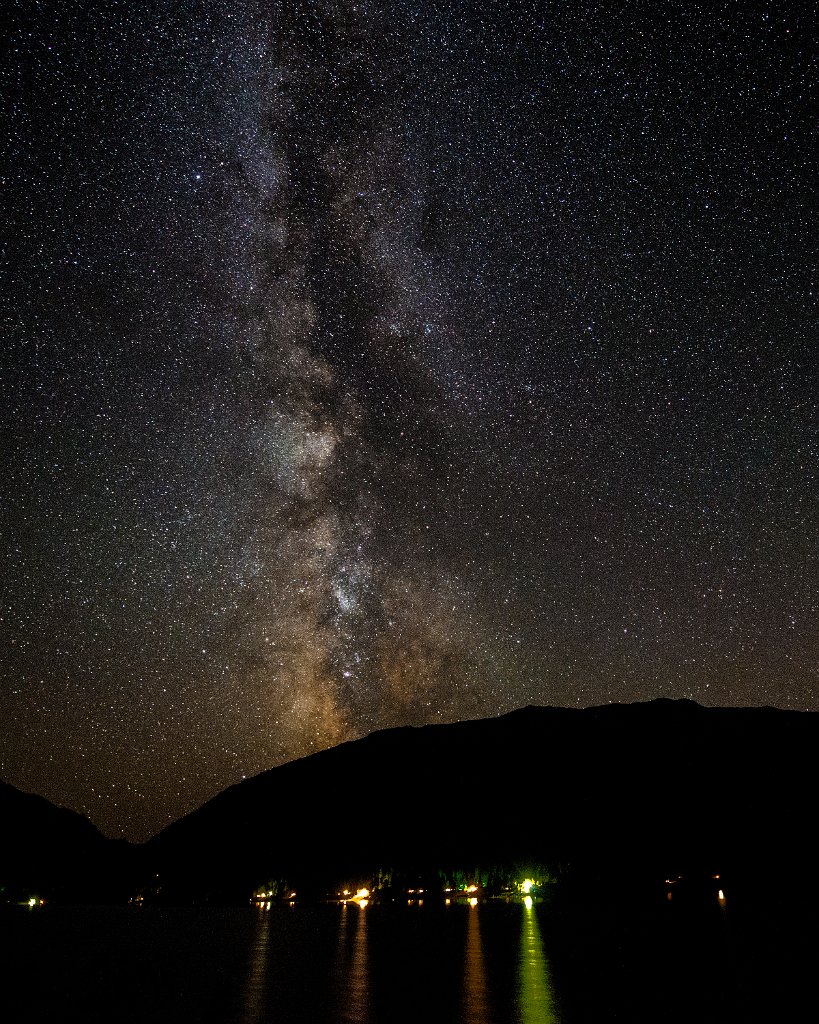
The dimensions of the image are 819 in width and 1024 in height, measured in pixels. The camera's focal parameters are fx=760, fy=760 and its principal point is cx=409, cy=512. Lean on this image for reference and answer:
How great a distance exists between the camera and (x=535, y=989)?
63.3ft

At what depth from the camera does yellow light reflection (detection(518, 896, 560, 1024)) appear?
15.3m

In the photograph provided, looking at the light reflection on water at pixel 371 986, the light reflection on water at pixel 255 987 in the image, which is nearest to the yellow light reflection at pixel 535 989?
the light reflection on water at pixel 371 986

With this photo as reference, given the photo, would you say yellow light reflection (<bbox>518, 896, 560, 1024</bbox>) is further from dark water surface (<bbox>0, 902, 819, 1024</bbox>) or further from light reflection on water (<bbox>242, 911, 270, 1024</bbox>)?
light reflection on water (<bbox>242, 911, 270, 1024</bbox>)

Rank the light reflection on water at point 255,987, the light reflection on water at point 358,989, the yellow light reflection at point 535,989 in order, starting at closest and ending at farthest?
the yellow light reflection at point 535,989 → the light reflection on water at point 358,989 → the light reflection on water at point 255,987

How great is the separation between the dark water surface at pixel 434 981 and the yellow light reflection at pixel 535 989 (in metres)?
0.04

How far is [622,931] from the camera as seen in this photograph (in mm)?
44656

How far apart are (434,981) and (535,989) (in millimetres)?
3821

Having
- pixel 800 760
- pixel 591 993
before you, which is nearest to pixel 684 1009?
pixel 591 993

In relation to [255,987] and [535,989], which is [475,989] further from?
[255,987]

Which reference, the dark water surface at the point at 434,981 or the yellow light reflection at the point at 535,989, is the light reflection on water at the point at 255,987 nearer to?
the dark water surface at the point at 434,981

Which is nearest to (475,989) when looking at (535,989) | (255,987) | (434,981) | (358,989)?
(535,989)

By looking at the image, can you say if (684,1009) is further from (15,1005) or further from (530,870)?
(530,870)

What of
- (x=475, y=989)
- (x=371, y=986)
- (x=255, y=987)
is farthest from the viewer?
(x=255, y=987)

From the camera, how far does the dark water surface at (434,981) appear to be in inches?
659
